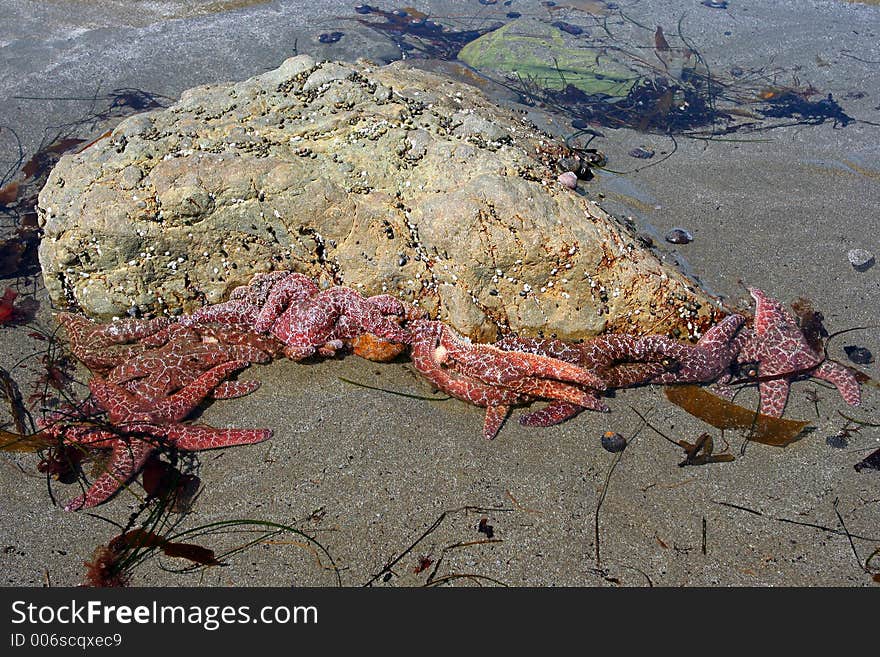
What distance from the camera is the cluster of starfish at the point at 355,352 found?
5184 millimetres

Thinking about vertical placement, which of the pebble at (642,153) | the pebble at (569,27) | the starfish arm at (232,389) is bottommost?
the starfish arm at (232,389)

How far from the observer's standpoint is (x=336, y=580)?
442cm

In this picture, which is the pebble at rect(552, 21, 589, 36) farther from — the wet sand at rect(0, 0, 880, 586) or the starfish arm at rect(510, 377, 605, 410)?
the starfish arm at rect(510, 377, 605, 410)

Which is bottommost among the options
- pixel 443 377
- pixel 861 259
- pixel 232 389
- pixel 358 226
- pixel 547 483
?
pixel 547 483

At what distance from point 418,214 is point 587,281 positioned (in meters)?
1.63

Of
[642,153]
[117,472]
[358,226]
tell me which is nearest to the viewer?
[117,472]

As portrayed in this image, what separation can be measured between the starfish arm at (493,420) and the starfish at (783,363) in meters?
2.30

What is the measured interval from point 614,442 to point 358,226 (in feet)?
9.68

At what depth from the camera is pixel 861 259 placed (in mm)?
6906

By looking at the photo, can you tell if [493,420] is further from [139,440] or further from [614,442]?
[139,440]

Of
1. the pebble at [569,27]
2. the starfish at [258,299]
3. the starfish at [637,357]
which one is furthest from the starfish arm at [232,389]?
the pebble at [569,27]

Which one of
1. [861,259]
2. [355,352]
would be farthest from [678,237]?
[355,352]

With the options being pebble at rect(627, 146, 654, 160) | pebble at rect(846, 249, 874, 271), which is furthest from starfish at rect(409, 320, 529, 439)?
pebble at rect(627, 146, 654, 160)

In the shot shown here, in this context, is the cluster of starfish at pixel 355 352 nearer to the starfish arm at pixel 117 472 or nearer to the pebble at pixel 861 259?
the starfish arm at pixel 117 472
